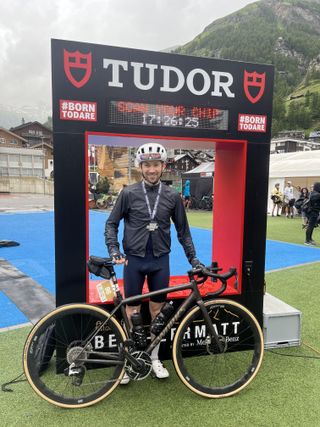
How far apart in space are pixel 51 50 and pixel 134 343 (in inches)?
91.3

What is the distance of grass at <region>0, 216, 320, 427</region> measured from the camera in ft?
7.77

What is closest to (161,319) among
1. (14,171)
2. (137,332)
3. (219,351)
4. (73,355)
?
(137,332)

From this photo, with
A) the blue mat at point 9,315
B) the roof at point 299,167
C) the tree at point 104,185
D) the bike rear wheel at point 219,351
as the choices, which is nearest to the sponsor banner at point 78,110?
the bike rear wheel at point 219,351

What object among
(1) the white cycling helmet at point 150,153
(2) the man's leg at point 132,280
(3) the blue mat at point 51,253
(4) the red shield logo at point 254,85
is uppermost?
(4) the red shield logo at point 254,85

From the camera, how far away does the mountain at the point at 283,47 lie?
304ft

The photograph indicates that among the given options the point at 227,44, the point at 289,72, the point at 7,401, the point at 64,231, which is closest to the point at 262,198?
the point at 64,231

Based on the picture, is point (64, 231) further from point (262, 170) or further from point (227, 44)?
point (227, 44)

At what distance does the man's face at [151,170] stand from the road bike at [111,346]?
716 mm

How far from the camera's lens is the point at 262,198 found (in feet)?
11.0

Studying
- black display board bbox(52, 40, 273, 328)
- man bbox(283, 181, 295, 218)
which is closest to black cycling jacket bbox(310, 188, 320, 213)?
black display board bbox(52, 40, 273, 328)

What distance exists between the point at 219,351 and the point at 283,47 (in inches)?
5873

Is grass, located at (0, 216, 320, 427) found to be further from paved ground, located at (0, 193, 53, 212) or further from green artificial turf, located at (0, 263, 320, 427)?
paved ground, located at (0, 193, 53, 212)

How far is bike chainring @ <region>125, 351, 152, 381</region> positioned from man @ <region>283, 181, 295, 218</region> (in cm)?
1544

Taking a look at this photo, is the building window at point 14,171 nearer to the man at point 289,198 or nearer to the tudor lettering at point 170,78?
the man at point 289,198
